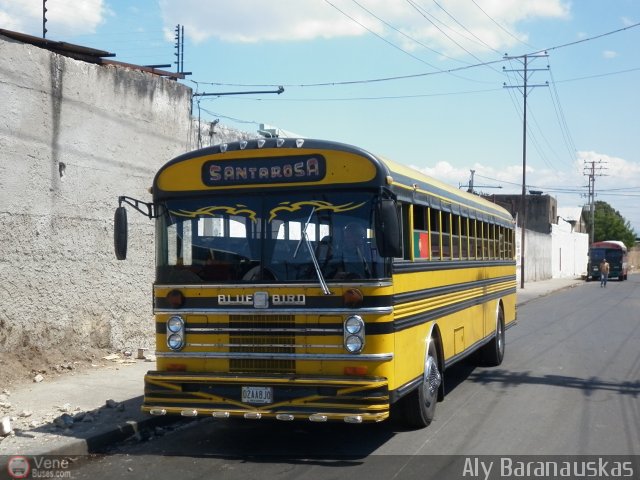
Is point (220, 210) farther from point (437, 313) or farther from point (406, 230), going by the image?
point (437, 313)

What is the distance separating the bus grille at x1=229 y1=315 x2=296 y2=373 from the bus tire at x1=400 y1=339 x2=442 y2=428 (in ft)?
5.41

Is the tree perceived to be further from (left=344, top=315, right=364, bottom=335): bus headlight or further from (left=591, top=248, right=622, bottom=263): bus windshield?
(left=344, top=315, right=364, bottom=335): bus headlight

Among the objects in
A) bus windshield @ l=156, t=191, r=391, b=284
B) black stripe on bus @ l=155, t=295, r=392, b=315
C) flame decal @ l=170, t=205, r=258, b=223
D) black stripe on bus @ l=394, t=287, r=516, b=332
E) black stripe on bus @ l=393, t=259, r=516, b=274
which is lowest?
black stripe on bus @ l=394, t=287, r=516, b=332

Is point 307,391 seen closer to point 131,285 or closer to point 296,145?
point 296,145

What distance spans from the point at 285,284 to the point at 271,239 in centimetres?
46

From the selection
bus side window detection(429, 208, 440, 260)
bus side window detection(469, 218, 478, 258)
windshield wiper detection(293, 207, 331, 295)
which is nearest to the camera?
windshield wiper detection(293, 207, 331, 295)

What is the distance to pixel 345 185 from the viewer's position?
24.0 ft

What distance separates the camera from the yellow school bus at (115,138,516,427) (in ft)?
23.3

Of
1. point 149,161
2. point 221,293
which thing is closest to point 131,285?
point 149,161

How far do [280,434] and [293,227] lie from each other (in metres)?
2.41

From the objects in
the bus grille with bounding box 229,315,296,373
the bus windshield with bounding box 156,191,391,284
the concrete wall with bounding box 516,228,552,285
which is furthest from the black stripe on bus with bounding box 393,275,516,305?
the concrete wall with bounding box 516,228,552,285

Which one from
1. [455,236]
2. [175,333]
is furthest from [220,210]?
[455,236]

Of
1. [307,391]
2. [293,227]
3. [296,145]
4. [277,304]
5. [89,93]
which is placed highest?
[89,93]

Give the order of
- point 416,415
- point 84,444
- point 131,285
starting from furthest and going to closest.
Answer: point 131,285
point 416,415
point 84,444
